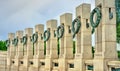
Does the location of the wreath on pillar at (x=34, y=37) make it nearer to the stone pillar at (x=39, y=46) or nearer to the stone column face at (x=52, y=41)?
the stone pillar at (x=39, y=46)

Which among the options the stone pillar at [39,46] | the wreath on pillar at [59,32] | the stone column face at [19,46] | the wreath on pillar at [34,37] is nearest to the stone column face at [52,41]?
the wreath on pillar at [59,32]

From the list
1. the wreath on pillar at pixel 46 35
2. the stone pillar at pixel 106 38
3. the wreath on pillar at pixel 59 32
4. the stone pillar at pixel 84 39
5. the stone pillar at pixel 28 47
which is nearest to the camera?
the stone pillar at pixel 106 38

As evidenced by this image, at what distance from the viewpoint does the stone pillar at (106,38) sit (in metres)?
15.9

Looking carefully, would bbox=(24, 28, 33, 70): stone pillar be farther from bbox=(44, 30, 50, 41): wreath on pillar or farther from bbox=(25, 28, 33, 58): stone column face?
bbox=(44, 30, 50, 41): wreath on pillar

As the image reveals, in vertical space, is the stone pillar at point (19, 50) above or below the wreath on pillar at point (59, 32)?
below

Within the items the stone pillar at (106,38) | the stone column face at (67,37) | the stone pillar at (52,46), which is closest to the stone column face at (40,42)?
the stone pillar at (52,46)

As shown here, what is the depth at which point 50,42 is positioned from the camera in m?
25.7

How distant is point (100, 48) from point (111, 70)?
1.76m

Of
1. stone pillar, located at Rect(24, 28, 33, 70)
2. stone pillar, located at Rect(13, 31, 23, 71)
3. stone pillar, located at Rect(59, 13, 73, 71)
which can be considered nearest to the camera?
stone pillar, located at Rect(59, 13, 73, 71)

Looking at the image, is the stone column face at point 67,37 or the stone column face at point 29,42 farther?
the stone column face at point 29,42

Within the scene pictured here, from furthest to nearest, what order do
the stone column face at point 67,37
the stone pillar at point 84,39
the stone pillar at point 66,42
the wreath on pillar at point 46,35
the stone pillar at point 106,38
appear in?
the wreath on pillar at point 46,35 → the stone column face at point 67,37 → the stone pillar at point 66,42 → the stone pillar at point 84,39 → the stone pillar at point 106,38

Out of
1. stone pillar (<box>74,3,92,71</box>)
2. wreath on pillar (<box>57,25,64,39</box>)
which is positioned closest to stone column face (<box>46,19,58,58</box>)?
wreath on pillar (<box>57,25,64,39</box>)

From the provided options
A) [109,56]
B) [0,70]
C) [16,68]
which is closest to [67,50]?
[109,56]

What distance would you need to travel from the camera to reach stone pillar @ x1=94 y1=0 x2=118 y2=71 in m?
15.9
